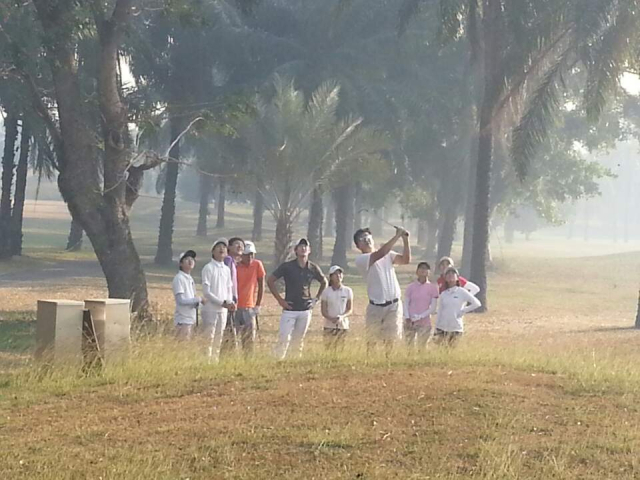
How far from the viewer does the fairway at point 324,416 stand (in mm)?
5871

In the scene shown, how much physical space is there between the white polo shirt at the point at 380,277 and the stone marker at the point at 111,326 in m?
2.51

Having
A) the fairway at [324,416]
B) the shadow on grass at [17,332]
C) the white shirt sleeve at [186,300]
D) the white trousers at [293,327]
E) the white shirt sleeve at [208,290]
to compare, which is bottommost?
the shadow on grass at [17,332]

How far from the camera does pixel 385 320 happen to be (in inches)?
414

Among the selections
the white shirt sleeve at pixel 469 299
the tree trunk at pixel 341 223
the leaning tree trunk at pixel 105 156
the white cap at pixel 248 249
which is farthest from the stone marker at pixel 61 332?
the tree trunk at pixel 341 223

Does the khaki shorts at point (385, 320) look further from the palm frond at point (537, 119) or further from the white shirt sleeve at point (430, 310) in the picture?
the palm frond at point (537, 119)

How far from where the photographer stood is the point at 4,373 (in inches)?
361

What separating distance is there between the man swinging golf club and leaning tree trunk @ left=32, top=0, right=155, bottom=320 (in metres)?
5.90

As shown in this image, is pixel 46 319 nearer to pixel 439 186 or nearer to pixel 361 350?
pixel 361 350

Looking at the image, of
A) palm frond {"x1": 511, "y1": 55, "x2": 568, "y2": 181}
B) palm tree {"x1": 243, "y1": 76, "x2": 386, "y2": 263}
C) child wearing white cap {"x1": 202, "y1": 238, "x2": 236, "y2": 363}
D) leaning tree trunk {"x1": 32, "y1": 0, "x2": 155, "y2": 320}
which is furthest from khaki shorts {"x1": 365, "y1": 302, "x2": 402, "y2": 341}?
palm tree {"x1": 243, "y1": 76, "x2": 386, "y2": 263}

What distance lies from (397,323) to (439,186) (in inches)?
1398

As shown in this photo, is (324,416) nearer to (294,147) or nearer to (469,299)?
(469,299)

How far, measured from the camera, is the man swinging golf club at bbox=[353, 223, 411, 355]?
34.1ft

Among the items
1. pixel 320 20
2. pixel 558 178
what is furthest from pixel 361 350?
pixel 558 178

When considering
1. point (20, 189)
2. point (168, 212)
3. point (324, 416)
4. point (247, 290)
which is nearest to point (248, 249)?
point (247, 290)
